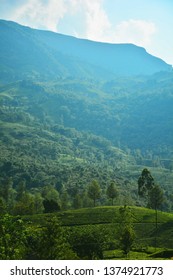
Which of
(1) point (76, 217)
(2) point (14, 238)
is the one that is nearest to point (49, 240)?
(2) point (14, 238)

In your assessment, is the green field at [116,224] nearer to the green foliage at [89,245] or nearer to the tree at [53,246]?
the green foliage at [89,245]

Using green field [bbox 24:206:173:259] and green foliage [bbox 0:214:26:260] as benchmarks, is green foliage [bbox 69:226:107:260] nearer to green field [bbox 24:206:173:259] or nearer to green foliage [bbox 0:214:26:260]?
green field [bbox 24:206:173:259]

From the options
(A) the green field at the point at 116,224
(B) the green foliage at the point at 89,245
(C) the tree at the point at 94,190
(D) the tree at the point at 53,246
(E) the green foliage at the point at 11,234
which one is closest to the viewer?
(E) the green foliage at the point at 11,234

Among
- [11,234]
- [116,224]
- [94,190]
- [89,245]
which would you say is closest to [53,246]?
[11,234]

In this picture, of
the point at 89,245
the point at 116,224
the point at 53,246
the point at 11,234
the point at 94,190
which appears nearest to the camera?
the point at 11,234

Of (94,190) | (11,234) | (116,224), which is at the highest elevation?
(94,190)

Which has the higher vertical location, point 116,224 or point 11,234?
point 11,234

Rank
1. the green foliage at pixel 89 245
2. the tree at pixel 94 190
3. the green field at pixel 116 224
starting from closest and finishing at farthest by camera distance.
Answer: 1. the green foliage at pixel 89 245
2. the green field at pixel 116 224
3. the tree at pixel 94 190

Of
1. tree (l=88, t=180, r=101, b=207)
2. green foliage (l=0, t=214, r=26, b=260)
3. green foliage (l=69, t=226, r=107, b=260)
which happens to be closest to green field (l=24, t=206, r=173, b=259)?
green foliage (l=69, t=226, r=107, b=260)

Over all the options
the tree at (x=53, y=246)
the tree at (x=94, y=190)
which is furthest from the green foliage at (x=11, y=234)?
the tree at (x=94, y=190)

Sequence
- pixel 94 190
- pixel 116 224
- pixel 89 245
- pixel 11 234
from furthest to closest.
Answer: pixel 94 190 < pixel 116 224 < pixel 89 245 < pixel 11 234

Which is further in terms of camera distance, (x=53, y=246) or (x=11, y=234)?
(x=53, y=246)

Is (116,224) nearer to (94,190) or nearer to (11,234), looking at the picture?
(94,190)
